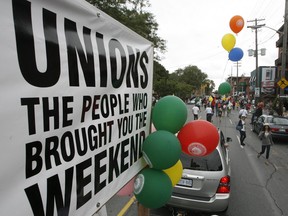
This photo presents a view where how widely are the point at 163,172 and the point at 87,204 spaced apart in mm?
1020

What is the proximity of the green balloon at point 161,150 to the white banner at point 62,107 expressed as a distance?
230 millimetres

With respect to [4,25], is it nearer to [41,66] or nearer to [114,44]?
[41,66]

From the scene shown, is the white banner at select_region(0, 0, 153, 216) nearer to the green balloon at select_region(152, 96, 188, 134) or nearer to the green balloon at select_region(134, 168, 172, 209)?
the green balloon at select_region(134, 168, 172, 209)

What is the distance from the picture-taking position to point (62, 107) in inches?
58.8

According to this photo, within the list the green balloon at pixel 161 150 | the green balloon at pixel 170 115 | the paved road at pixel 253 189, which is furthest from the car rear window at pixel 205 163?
the green balloon at pixel 161 150

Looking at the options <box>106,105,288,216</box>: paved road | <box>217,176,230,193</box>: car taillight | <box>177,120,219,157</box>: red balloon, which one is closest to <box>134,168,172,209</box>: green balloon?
<box>177,120,219,157</box>: red balloon

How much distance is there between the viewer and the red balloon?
2.73 m

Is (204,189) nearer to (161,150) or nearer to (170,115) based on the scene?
(170,115)

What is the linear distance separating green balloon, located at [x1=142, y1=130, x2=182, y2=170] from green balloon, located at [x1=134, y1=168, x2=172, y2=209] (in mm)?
90

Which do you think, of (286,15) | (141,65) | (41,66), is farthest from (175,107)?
(286,15)

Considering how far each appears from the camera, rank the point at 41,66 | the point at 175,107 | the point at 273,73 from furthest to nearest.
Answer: the point at 273,73 < the point at 175,107 < the point at 41,66

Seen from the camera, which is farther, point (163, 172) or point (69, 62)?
point (163, 172)

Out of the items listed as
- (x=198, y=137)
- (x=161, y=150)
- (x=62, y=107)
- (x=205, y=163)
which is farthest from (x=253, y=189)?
(x=62, y=107)

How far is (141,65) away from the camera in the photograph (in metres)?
2.63
